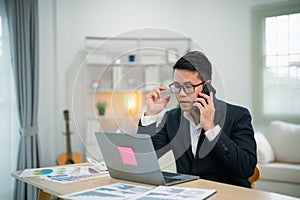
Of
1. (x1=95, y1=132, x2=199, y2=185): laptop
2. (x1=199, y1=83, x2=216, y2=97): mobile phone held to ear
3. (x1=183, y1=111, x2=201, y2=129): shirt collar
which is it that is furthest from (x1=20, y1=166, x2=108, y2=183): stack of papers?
(x1=199, y1=83, x2=216, y2=97): mobile phone held to ear

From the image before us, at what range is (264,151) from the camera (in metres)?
3.62

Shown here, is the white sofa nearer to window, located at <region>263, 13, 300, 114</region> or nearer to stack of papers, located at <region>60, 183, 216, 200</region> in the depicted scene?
window, located at <region>263, 13, 300, 114</region>

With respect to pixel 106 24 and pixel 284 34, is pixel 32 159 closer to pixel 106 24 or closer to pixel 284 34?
pixel 106 24

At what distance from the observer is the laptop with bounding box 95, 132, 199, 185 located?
133cm

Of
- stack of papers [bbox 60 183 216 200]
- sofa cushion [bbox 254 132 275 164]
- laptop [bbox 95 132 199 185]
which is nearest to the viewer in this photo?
stack of papers [bbox 60 183 216 200]

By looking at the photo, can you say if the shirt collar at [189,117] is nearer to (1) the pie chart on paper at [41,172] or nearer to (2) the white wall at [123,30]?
(1) the pie chart on paper at [41,172]

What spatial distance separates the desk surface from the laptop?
0.16ft

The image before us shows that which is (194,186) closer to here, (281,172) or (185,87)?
(185,87)

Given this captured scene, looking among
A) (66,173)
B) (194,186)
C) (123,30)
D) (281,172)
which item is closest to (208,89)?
(194,186)

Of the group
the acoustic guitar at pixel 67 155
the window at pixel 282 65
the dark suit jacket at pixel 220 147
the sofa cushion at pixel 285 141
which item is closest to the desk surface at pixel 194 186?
the dark suit jacket at pixel 220 147

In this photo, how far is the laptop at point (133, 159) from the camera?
1328mm

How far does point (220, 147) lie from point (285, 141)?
2461mm

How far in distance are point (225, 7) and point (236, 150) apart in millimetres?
3319

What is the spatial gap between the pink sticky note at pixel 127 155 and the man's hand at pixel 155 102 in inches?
13.5
